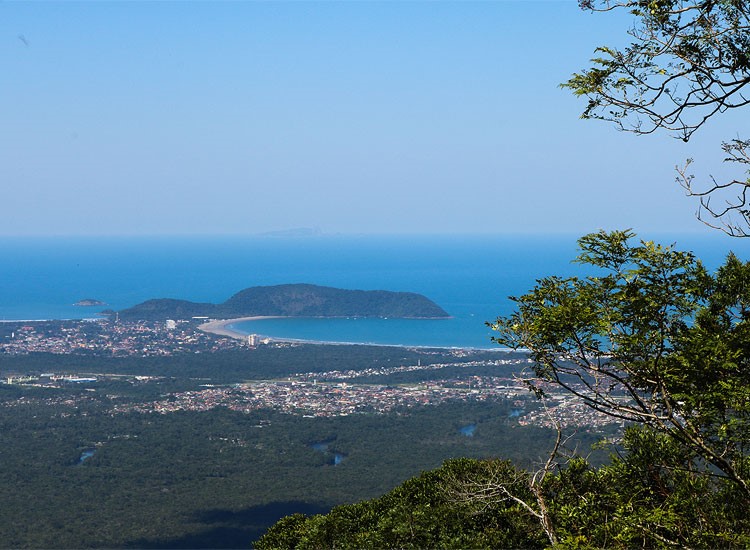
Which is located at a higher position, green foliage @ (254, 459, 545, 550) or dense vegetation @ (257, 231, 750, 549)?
dense vegetation @ (257, 231, 750, 549)

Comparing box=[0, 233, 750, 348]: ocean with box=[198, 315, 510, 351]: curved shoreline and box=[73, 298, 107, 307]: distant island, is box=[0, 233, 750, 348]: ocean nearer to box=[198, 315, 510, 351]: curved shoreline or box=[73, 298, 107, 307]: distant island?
box=[73, 298, 107, 307]: distant island

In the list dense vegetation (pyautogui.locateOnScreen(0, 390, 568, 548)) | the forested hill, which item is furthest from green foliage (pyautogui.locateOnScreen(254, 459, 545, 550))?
the forested hill

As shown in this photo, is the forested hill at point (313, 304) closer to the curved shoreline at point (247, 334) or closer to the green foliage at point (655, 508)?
the curved shoreline at point (247, 334)

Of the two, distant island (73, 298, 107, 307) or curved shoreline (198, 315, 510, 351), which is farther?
distant island (73, 298, 107, 307)

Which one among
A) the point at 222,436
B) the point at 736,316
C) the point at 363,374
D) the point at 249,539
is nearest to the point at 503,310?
the point at 363,374

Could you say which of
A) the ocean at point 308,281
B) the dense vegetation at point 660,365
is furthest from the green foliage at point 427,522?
the ocean at point 308,281

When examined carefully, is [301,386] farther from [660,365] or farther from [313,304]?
[660,365]
